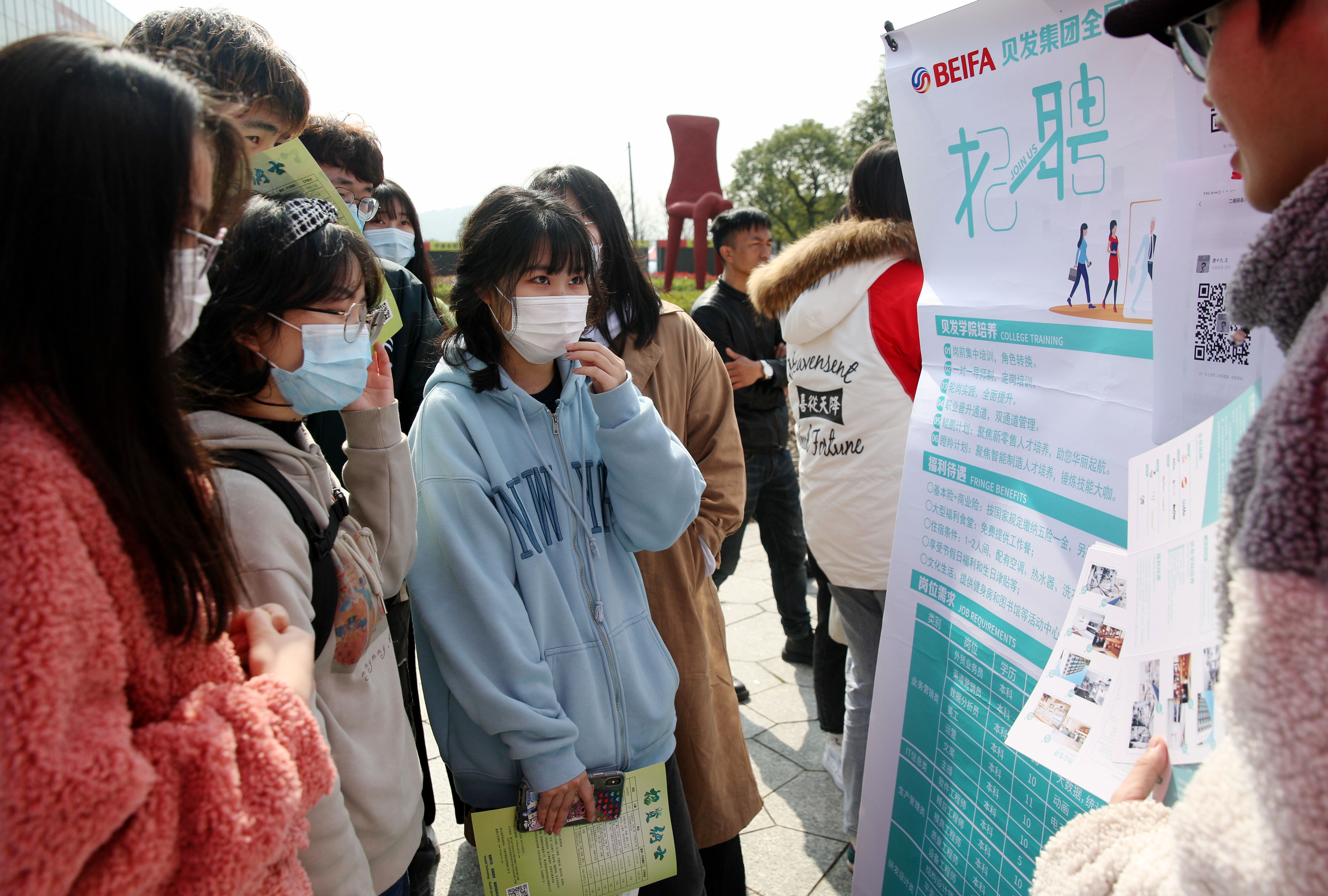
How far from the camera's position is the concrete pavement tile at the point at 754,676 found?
365 cm

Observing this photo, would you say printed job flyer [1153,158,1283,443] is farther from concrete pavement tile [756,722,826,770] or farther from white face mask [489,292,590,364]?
concrete pavement tile [756,722,826,770]

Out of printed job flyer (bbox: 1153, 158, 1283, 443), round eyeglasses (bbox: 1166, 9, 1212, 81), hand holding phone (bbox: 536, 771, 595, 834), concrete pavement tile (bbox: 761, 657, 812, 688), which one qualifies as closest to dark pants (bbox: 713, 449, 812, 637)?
concrete pavement tile (bbox: 761, 657, 812, 688)

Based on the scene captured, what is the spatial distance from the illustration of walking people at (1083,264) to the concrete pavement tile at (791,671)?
260 centimetres

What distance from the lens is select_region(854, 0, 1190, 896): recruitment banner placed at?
1.34 m

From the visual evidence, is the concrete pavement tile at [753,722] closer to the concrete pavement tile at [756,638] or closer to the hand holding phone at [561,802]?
the concrete pavement tile at [756,638]

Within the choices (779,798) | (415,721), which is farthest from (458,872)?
(779,798)

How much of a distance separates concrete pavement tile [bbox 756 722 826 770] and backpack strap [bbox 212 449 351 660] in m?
2.31

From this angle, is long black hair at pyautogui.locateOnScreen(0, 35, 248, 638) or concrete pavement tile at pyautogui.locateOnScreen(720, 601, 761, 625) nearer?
long black hair at pyautogui.locateOnScreen(0, 35, 248, 638)

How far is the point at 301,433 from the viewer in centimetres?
143

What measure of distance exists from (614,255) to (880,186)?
83cm

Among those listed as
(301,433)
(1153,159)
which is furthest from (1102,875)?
(301,433)

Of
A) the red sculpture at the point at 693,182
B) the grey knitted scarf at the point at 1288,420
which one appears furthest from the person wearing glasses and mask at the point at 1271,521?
the red sculpture at the point at 693,182

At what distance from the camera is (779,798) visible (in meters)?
2.86

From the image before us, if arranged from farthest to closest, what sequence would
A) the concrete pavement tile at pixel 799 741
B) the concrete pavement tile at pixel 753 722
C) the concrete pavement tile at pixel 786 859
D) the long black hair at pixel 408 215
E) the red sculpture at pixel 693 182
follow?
1. the red sculpture at pixel 693 182
2. the concrete pavement tile at pixel 753 722
3. the concrete pavement tile at pixel 799 741
4. the long black hair at pixel 408 215
5. the concrete pavement tile at pixel 786 859
